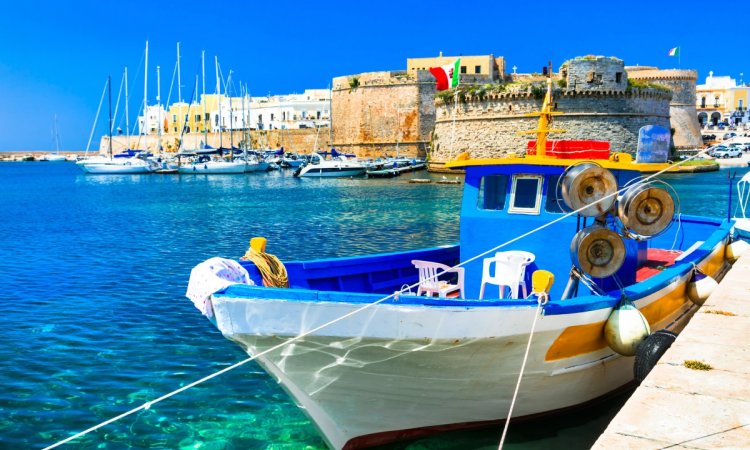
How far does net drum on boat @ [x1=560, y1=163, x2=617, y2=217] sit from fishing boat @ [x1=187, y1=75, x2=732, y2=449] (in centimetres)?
1

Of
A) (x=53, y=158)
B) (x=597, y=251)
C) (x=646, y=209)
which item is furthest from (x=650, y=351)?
(x=53, y=158)

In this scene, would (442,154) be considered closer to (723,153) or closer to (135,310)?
(723,153)

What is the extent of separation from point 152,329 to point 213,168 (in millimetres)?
43919

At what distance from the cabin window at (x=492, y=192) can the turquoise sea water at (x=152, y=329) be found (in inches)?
79.9

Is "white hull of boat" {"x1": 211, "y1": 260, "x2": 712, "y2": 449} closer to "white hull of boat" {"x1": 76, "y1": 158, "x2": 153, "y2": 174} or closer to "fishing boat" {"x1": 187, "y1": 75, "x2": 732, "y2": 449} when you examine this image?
"fishing boat" {"x1": 187, "y1": 75, "x2": 732, "y2": 449}

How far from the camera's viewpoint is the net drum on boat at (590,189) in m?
5.66

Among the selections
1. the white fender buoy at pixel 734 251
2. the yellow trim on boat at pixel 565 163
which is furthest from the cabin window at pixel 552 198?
the white fender buoy at pixel 734 251

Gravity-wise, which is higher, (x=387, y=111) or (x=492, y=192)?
(x=387, y=111)

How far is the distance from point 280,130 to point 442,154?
25261mm

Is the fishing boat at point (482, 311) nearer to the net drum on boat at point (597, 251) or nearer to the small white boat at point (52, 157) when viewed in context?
the net drum on boat at point (597, 251)

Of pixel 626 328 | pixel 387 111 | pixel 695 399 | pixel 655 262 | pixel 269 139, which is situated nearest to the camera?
pixel 695 399

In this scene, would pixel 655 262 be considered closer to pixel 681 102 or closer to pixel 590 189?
pixel 590 189

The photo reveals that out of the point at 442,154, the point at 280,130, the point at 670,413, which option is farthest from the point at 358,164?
the point at 670,413

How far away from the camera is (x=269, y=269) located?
220 inches
